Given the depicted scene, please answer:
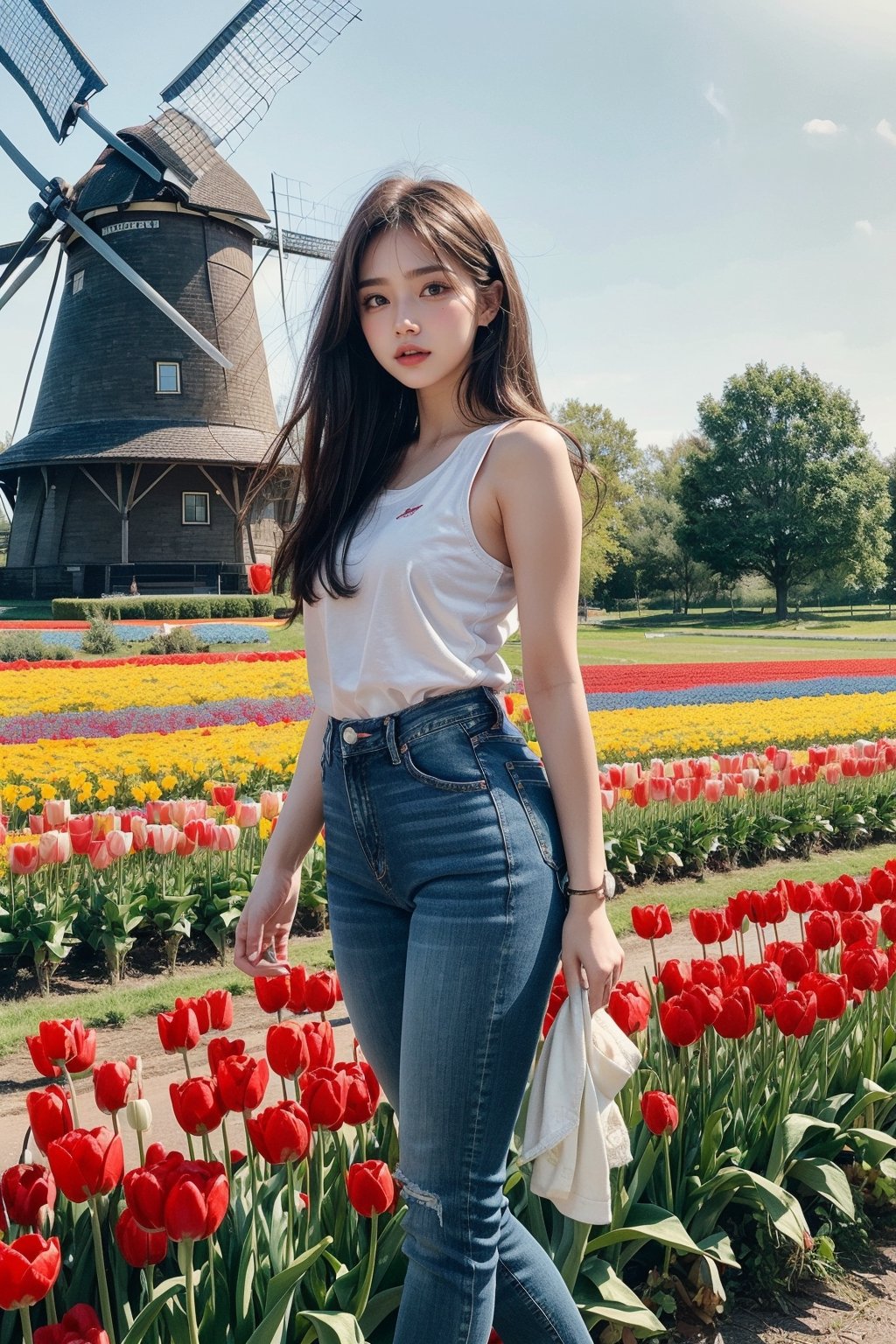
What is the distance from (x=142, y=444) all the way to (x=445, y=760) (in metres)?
25.7

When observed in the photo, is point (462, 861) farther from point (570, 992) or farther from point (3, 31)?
point (3, 31)

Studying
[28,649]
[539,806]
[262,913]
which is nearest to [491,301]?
[539,806]

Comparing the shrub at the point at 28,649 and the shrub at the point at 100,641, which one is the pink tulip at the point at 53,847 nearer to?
the shrub at the point at 28,649

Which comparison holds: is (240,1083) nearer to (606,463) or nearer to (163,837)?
(163,837)

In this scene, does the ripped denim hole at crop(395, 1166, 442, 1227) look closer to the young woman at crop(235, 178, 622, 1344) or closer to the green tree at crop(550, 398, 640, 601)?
the young woman at crop(235, 178, 622, 1344)

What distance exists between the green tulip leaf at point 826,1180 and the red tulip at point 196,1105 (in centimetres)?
135

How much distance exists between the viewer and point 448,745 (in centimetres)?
165

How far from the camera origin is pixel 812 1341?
2.28m

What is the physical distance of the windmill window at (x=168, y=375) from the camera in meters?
27.2

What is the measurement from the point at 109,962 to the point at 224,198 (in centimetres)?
2569

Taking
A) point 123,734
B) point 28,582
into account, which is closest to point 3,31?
point 28,582

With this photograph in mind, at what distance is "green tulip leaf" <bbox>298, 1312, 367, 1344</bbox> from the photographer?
5.59ft

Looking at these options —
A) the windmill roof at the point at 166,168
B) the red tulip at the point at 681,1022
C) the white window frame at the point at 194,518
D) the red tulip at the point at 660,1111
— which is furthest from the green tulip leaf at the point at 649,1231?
the windmill roof at the point at 166,168

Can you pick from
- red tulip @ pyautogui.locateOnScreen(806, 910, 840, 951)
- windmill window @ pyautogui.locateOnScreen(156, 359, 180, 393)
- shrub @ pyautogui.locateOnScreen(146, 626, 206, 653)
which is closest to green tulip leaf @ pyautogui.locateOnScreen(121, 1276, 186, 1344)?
red tulip @ pyautogui.locateOnScreen(806, 910, 840, 951)
